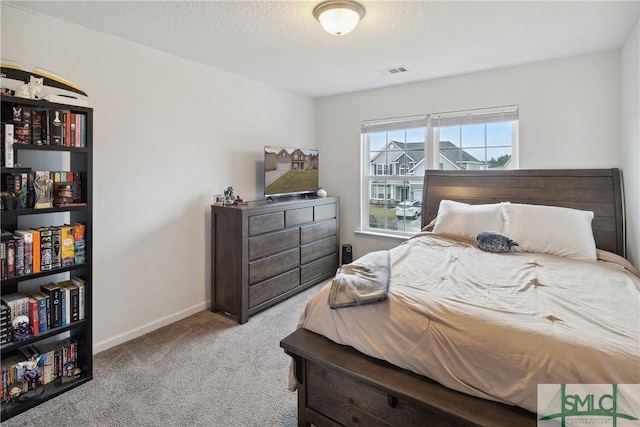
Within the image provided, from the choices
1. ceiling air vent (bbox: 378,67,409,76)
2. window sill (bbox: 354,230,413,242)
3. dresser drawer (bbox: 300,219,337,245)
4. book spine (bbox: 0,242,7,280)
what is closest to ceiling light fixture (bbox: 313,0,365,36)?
ceiling air vent (bbox: 378,67,409,76)

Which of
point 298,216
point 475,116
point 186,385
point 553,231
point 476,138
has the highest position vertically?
point 475,116

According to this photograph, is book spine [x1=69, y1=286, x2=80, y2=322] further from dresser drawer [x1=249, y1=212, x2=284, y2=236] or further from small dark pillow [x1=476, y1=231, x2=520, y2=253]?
small dark pillow [x1=476, y1=231, x2=520, y2=253]

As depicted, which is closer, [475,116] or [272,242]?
[272,242]


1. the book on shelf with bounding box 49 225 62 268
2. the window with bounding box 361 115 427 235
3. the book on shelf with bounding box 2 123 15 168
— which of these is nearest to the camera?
the book on shelf with bounding box 2 123 15 168

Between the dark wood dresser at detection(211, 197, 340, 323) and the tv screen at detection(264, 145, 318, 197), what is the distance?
0.28 meters

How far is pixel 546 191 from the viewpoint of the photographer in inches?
119

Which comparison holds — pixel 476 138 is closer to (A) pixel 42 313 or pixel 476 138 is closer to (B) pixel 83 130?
(B) pixel 83 130

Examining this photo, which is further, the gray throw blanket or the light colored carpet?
the light colored carpet

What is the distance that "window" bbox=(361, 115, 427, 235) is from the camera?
3943mm

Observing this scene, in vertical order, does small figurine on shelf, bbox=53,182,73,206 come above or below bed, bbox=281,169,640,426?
above

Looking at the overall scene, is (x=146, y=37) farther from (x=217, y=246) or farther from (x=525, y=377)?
(x=525, y=377)

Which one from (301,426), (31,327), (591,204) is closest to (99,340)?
(31,327)

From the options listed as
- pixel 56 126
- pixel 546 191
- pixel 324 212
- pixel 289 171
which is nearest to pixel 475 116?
pixel 546 191

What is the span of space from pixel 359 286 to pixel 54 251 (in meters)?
1.87
